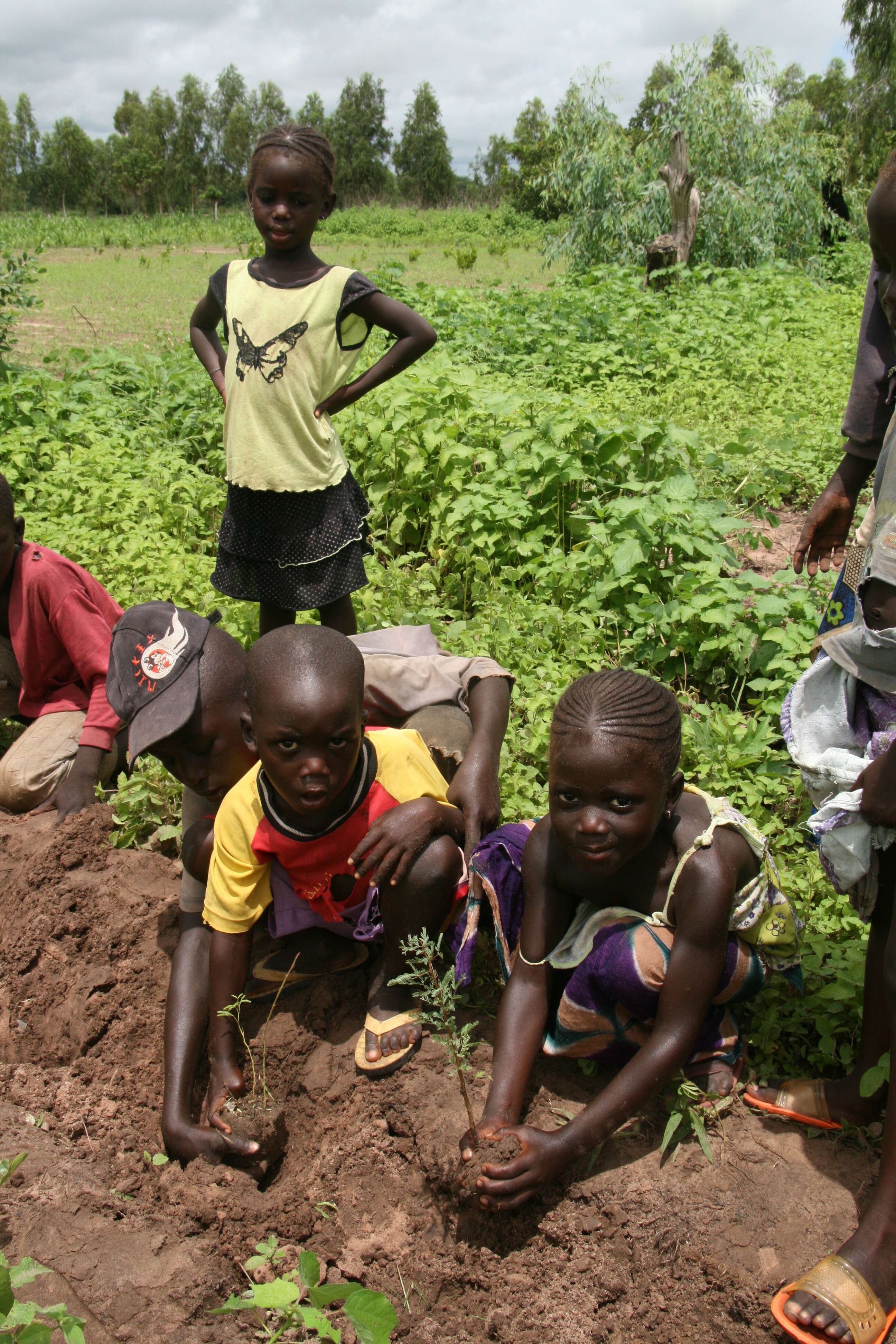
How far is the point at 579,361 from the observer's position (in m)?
7.24

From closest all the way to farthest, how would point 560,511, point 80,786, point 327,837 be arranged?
point 327,837
point 80,786
point 560,511

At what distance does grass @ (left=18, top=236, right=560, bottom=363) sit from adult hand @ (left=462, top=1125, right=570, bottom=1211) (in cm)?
752

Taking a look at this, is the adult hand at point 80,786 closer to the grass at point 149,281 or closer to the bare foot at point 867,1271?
the bare foot at point 867,1271

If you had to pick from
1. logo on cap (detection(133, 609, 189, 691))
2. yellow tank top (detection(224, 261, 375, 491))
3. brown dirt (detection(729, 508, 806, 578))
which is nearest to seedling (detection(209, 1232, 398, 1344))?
logo on cap (detection(133, 609, 189, 691))

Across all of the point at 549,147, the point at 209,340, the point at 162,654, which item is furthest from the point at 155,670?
the point at 549,147

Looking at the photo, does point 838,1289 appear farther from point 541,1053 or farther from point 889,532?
point 889,532

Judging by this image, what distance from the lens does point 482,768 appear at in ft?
8.39

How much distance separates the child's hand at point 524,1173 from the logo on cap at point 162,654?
130 centimetres

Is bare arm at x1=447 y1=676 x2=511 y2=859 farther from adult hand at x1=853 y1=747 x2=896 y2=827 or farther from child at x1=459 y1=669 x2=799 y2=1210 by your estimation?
adult hand at x1=853 y1=747 x2=896 y2=827

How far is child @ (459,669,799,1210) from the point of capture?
6.13ft

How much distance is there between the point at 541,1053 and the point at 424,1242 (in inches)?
18.4

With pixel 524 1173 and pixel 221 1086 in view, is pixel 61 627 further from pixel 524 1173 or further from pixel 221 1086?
pixel 524 1173

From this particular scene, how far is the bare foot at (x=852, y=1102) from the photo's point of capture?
6.43 feet

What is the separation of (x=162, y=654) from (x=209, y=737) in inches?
9.1
